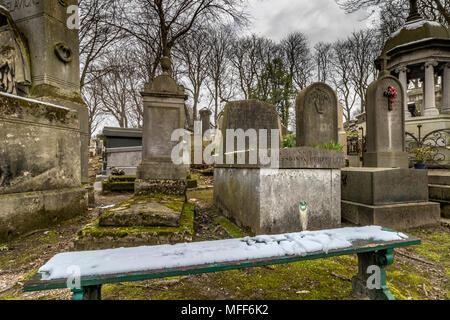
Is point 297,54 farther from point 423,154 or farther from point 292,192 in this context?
point 292,192

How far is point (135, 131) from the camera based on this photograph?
51.0 ft

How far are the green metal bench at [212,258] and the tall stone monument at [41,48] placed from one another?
4548mm

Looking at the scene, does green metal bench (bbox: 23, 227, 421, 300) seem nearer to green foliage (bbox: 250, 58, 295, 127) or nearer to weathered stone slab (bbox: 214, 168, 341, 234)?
weathered stone slab (bbox: 214, 168, 341, 234)

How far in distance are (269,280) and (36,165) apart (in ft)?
13.1

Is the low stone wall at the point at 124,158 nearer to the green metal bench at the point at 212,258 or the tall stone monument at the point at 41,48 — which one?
the tall stone monument at the point at 41,48

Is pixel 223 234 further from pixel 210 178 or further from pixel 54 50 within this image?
pixel 210 178

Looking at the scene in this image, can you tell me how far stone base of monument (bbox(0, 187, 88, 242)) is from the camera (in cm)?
312

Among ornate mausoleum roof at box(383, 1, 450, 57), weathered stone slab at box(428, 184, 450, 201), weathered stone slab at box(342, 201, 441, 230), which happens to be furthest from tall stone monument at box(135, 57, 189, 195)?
ornate mausoleum roof at box(383, 1, 450, 57)

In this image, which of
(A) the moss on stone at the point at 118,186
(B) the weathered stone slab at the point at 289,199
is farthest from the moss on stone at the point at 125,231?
(A) the moss on stone at the point at 118,186

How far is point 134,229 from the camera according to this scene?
2795 mm

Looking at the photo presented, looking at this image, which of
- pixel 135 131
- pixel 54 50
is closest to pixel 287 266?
pixel 54 50

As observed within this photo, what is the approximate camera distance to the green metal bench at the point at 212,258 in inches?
49.9

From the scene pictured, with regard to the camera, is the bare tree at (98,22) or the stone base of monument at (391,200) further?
the bare tree at (98,22)

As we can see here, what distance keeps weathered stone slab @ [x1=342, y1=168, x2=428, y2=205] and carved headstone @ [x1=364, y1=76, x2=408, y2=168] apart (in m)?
1.29
